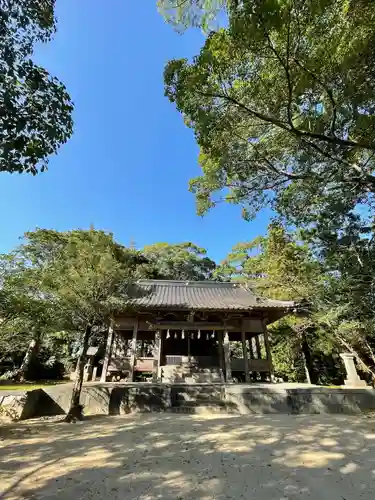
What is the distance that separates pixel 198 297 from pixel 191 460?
322 inches

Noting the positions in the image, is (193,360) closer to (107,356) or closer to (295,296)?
(107,356)

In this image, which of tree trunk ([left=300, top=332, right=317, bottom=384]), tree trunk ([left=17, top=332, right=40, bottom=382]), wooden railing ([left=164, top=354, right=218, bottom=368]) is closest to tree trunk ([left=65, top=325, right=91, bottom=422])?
wooden railing ([left=164, top=354, right=218, bottom=368])

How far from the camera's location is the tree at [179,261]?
82.9 ft

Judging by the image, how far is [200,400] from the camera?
24.2 ft

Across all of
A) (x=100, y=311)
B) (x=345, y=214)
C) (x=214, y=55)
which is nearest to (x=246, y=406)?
(x=100, y=311)

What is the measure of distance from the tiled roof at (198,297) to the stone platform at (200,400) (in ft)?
9.15

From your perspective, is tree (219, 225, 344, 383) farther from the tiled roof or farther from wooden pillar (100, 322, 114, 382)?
wooden pillar (100, 322, 114, 382)

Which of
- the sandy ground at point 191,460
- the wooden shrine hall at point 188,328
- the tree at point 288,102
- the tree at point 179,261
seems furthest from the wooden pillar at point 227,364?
the tree at point 179,261

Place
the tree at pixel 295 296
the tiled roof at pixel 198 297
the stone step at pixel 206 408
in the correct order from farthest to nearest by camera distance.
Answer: the tiled roof at pixel 198 297 < the tree at pixel 295 296 < the stone step at pixel 206 408

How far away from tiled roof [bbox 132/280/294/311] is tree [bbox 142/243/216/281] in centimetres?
1059

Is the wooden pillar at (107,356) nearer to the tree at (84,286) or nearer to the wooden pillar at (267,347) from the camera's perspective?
the tree at (84,286)

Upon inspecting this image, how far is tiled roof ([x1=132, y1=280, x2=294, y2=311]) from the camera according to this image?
9.68 m

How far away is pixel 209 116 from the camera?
4.80 m

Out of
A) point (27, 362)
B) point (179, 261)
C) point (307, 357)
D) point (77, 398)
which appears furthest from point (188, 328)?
point (179, 261)
